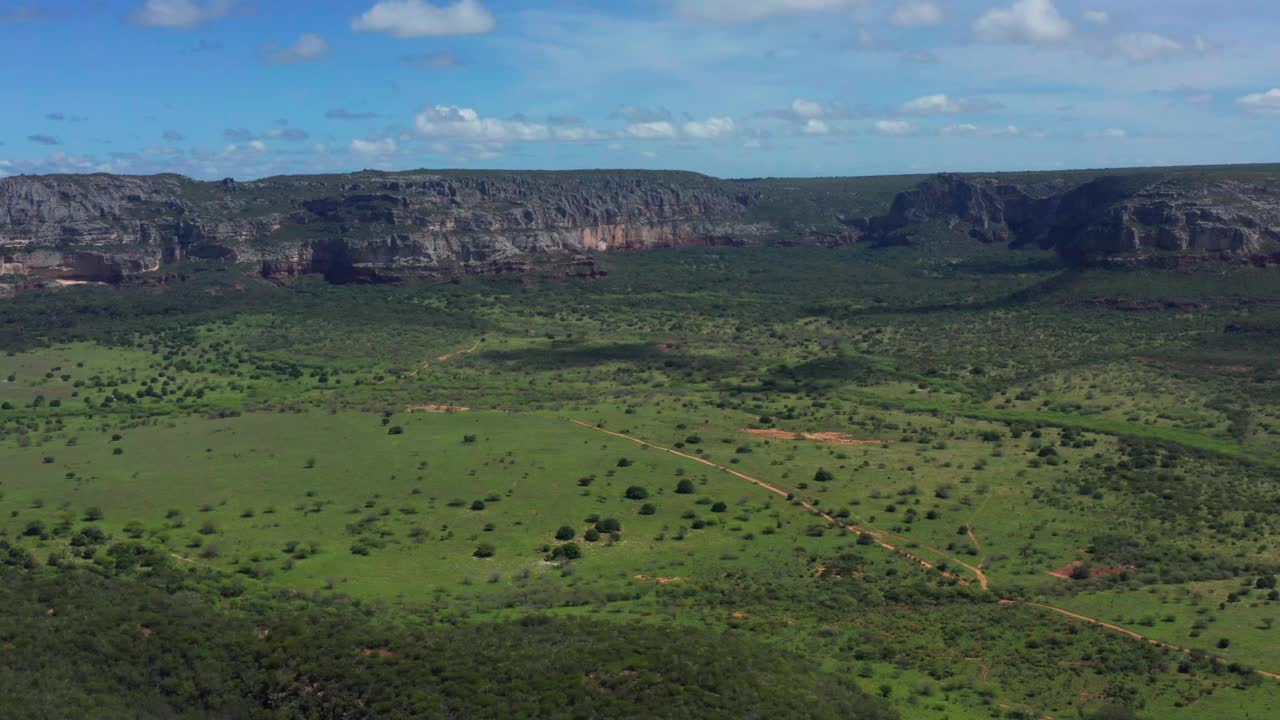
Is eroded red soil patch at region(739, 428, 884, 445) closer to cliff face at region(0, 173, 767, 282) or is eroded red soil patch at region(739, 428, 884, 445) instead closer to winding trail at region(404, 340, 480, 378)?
winding trail at region(404, 340, 480, 378)

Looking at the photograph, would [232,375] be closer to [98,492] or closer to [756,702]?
[98,492]

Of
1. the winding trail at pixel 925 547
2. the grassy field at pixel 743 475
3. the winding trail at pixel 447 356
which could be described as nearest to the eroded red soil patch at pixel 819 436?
the grassy field at pixel 743 475

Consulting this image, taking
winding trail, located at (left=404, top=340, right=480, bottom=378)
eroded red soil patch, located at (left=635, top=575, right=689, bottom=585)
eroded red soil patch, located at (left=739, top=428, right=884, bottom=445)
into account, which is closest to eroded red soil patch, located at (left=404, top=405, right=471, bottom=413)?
winding trail, located at (left=404, top=340, right=480, bottom=378)

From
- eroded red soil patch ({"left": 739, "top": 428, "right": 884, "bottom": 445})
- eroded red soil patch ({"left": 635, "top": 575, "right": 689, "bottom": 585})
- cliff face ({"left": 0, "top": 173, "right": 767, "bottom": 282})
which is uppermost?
cliff face ({"left": 0, "top": 173, "right": 767, "bottom": 282})

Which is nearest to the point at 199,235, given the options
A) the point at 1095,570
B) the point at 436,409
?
the point at 436,409

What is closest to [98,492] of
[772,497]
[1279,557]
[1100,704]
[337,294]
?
[772,497]

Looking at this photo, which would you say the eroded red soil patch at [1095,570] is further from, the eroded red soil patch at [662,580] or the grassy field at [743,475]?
the eroded red soil patch at [662,580]
